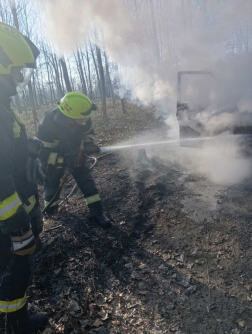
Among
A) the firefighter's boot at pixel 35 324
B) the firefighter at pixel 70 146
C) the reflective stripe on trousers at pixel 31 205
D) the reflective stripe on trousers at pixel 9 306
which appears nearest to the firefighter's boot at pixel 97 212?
the firefighter at pixel 70 146

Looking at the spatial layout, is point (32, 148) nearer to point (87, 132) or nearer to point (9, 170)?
point (9, 170)

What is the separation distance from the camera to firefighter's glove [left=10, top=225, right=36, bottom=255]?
6.48ft

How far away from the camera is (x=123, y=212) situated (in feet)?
13.5

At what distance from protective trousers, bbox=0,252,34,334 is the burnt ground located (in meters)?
0.32

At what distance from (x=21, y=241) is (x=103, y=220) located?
6.09ft

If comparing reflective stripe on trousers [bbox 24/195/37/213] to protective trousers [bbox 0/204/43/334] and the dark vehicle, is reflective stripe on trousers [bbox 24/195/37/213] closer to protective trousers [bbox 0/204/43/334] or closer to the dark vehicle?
protective trousers [bbox 0/204/43/334]

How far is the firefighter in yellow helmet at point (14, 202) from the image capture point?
1877 mm

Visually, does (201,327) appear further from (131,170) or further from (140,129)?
(140,129)

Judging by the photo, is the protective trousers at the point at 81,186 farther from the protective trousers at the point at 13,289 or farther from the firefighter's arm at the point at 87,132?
the protective trousers at the point at 13,289

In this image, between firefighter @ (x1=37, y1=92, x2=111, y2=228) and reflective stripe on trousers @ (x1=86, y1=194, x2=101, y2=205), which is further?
reflective stripe on trousers @ (x1=86, y1=194, x2=101, y2=205)

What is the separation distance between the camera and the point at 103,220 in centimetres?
377

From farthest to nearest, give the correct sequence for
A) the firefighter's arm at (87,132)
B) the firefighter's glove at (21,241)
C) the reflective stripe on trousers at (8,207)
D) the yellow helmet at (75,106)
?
the firefighter's arm at (87,132) → the yellow helmet at (75,106) → the firefighter's glove at (21,241) → the reflective stripe on trousers at (8,207)

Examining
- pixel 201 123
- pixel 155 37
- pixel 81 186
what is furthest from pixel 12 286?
pixel 155 37

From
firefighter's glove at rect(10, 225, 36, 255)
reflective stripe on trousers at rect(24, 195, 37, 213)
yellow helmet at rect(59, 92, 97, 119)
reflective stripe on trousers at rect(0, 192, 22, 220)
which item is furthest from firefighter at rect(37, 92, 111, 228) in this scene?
reflective stripe on trousers at rect(0, 192, 22, 220)
